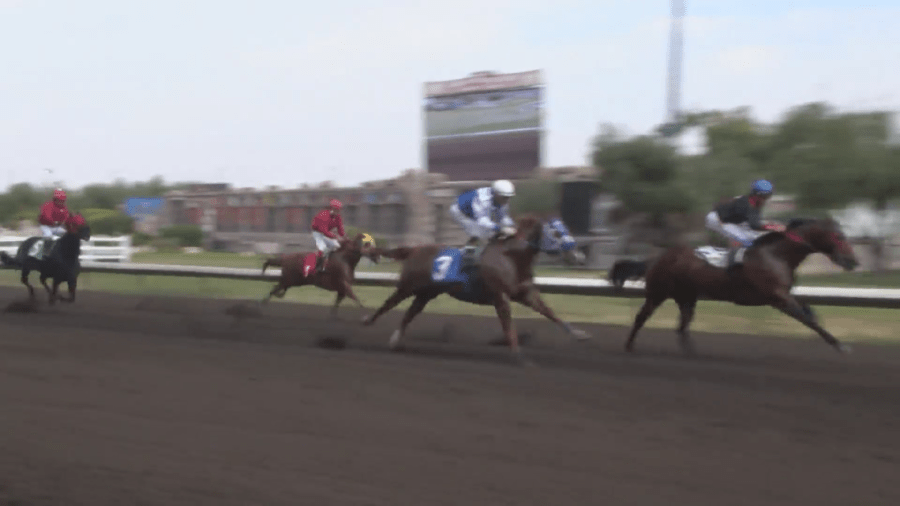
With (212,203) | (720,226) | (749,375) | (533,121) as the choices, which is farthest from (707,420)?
(212,203)

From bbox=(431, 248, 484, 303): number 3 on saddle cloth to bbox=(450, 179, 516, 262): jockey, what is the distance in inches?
5.9

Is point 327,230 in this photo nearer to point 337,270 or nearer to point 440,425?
point 337,270

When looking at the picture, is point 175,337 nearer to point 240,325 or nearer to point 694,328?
point 240,325

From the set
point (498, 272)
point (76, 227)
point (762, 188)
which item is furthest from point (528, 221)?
point (76, 227)

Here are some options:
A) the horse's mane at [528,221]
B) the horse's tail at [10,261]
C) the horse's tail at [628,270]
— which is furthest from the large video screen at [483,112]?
the horse's mane at [528,221]

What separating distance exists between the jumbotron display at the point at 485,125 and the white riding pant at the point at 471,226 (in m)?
34.4

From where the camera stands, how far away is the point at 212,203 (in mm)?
56375

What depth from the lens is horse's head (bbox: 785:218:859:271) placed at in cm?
992

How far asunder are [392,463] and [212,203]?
173ft

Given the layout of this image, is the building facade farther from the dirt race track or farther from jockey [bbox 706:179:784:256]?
the dirt race track

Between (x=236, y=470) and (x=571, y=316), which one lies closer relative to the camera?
(x=236, y=470)

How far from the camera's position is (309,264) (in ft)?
51.2

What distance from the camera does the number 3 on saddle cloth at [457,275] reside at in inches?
408

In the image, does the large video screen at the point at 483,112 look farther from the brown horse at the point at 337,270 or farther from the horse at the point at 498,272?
the horse at the point at 498,272
